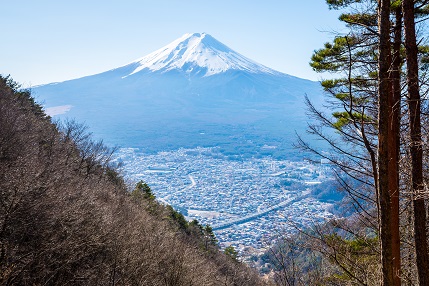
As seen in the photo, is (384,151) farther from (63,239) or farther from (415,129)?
(63,239)

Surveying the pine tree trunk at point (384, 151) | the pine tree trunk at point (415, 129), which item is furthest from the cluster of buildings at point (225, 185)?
the pine tree trunk at point (384, 151)

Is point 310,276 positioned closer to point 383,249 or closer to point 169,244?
point 383,249

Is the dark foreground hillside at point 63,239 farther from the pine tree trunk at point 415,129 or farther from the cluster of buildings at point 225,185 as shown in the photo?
the cluster of buildings at point 225,185

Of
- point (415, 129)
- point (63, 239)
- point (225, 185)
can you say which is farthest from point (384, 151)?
point (225, 185)

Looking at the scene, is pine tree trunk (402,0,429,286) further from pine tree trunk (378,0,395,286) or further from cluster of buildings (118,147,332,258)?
cluster of buildings (118,147,332,258)

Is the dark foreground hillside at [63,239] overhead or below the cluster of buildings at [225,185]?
overhead
